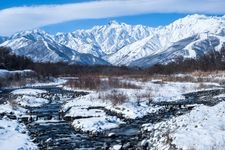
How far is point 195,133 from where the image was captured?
78.7 feet

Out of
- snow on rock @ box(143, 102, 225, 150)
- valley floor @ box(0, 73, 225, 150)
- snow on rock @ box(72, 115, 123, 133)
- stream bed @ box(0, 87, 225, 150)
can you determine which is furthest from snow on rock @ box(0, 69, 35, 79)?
snow on rock @ box(143, 102, 225, 150)

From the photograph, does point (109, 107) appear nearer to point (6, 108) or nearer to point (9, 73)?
point (6, 108)

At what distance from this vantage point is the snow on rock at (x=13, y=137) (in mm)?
26297

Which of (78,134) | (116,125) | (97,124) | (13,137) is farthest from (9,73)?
(13,137)

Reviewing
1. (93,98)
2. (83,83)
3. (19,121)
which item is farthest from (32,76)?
(19,121)

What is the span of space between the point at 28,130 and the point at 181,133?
14.4m

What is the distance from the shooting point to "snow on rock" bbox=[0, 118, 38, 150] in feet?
86.3

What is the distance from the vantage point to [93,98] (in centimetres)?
5344

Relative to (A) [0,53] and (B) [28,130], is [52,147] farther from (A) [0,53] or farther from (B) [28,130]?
(A) [0,53]

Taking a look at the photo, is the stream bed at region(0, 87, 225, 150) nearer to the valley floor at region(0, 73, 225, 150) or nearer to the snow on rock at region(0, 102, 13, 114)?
the valley floor at region(0, 73, 225, 150)

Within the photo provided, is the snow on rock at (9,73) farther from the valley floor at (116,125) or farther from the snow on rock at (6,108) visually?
the snow on rock at (6,108)

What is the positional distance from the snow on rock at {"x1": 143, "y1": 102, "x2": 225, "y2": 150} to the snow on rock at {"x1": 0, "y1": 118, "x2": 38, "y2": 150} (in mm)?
7732

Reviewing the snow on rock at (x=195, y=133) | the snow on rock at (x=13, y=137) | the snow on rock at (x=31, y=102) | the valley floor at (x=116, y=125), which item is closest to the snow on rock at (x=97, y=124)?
the valley floor at (x=116, y=125)

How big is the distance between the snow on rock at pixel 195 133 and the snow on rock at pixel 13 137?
7.73m
